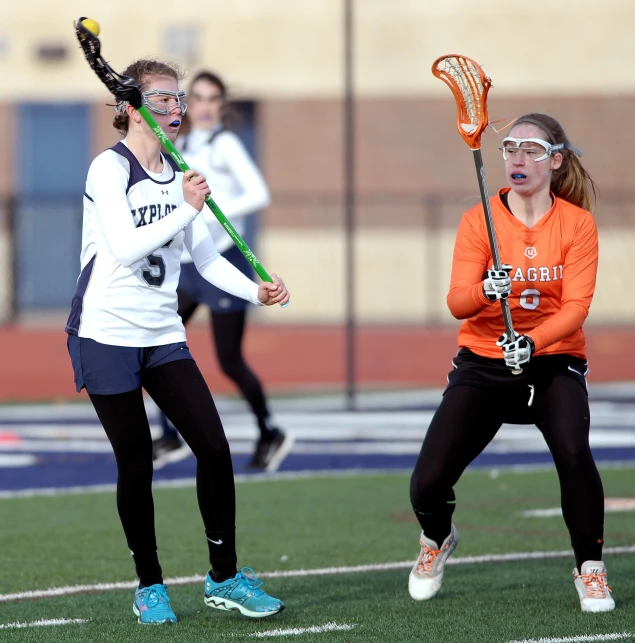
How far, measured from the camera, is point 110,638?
5121mm

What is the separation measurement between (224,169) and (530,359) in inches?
175

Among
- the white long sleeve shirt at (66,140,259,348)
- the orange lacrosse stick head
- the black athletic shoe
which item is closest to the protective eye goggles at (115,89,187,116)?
the white long sleeve shirt at (66,140,259,348)

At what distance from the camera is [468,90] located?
5758mm

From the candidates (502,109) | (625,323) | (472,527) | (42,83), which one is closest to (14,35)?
(42,83)

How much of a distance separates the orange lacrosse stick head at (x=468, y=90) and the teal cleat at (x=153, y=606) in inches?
84.2

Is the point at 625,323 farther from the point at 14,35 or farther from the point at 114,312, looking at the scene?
the point at 114,312

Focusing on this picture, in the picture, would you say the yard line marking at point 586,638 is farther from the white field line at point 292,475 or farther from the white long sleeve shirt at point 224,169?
the white long sleeve shirt at point 224,169

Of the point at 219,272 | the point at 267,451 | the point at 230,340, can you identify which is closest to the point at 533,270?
the point at 219,272

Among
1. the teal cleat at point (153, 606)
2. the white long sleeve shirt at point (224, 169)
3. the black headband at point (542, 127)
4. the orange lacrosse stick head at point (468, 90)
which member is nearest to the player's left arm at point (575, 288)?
the black headband at point (542, 127)

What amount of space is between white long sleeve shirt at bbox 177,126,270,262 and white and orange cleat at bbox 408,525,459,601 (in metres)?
3.91

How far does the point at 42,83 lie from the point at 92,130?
0.98 m

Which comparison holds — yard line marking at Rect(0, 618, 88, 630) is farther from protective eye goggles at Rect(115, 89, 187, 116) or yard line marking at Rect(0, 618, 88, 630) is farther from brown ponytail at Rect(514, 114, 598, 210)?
brown ponytail at Rect(514, 114, 598, 210)

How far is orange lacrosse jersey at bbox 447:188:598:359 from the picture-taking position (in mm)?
5625

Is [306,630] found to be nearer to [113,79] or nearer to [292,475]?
[113,79]
